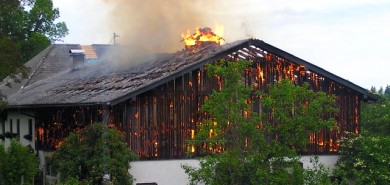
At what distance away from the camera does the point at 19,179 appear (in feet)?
83.3

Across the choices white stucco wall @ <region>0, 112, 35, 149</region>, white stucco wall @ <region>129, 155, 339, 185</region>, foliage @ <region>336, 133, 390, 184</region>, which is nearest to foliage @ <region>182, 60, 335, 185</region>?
white stucco wall @ <region>129, 155, 339, 185</region>

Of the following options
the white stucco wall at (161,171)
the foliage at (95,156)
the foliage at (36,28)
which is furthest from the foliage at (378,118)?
the foliage at (36,28)

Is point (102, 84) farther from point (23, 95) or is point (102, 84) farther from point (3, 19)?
point (23, 95)

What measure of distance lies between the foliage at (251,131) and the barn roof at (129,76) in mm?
3706

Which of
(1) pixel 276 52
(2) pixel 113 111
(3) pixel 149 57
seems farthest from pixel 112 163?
(3) pixel 149 57

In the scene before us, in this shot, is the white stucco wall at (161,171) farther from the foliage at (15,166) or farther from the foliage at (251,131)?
the foliage at (251,131)

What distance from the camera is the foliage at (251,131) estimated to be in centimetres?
2036

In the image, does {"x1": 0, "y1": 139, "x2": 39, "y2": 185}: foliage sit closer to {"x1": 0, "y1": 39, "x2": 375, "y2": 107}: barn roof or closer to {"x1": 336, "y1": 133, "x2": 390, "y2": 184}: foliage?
{"x1": 0, "y1": 39, "x2": 375, "y2": 107}: barn roof

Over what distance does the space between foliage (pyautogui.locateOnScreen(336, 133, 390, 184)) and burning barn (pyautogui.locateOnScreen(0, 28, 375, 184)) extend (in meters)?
1.20

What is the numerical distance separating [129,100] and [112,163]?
2.43 m

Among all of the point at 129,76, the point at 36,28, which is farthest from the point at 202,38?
the point at 36,28

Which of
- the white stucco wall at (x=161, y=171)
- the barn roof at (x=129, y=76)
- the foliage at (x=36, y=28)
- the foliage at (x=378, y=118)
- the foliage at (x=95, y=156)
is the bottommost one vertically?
the white stucco wall at (x=161, y=171)

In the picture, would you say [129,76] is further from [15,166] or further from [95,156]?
[15,166]

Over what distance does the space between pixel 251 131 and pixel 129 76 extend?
8167 mm
